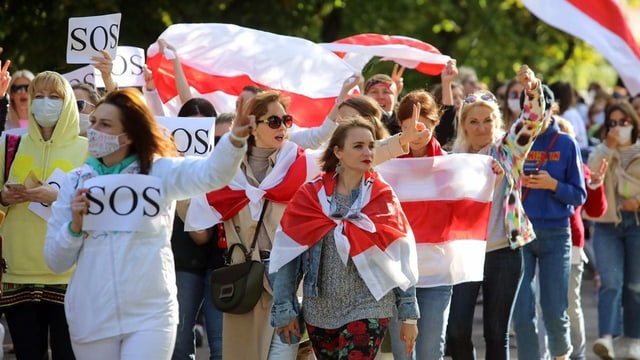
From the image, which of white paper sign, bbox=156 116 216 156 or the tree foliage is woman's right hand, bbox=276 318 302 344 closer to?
white paper sign, bbox=156 116 216 156

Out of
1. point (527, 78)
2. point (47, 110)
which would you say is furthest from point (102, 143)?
point (527, 78)

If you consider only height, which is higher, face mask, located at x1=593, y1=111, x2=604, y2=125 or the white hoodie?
face mask, located at x1=593, y1=111, x2=604, y2=125

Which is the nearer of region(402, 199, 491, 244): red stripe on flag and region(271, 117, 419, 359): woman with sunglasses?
region(271, 117, 419, 359): woman with sunglasses

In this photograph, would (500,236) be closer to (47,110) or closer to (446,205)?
(446,205)

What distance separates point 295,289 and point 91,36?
3435mm

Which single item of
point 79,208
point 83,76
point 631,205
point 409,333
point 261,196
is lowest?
point 409,333

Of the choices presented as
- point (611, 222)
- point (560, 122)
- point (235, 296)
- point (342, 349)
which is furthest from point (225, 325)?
point (611, 222)

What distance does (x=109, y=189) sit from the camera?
6.08 metres

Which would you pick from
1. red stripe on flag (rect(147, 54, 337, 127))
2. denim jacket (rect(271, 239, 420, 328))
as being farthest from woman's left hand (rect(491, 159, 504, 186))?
red stripe on flag (rect(147, 54, 337, 127))

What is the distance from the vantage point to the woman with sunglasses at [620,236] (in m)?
11.3

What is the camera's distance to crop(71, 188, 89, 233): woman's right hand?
237 inches

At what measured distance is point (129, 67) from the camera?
1011 centimetres

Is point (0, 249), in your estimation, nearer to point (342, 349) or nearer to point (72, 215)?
point (72, 215)

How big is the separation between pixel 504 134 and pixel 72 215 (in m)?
3.63
